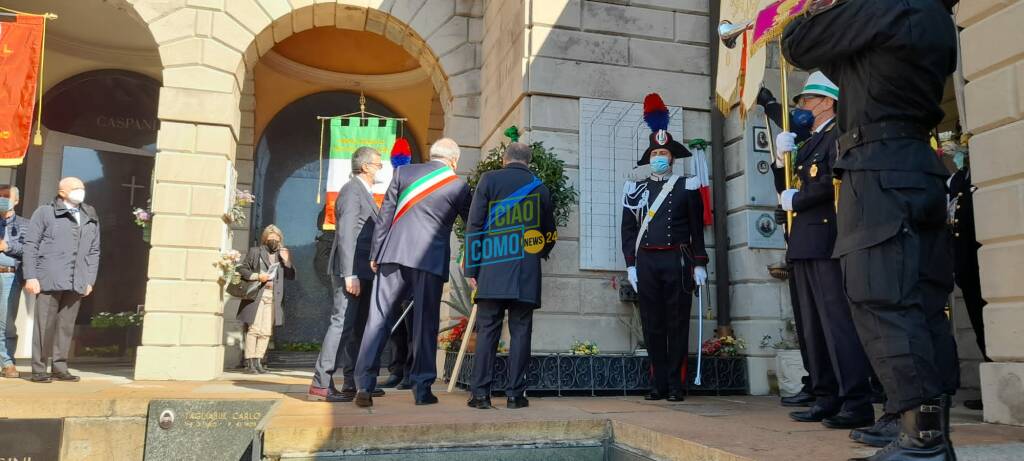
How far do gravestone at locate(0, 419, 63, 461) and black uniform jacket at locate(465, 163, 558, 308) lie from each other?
2592 millimetres

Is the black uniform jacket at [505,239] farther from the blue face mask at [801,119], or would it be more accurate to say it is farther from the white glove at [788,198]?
the blue face mask at [801,119]

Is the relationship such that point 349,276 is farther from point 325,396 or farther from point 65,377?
point 65,377

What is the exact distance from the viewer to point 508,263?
4.70 meters

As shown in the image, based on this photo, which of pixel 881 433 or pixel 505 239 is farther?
pixel 505 239

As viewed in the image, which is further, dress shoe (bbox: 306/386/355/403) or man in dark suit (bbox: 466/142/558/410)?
dress shoe (bbox: 306/386/355/403)

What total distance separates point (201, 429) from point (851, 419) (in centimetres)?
354

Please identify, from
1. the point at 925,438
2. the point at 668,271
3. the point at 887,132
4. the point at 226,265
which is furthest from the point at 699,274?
the point at 226,265

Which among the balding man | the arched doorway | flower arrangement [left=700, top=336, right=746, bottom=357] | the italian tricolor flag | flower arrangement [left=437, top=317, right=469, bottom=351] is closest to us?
flower arrangement [left=700, top=336, right=746, bottom=357]

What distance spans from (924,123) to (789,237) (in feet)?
5.31

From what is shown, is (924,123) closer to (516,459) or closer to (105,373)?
(516,459)

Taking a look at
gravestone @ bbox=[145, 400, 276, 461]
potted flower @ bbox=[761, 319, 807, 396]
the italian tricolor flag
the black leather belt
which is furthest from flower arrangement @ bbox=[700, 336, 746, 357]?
the italian tricolor flag

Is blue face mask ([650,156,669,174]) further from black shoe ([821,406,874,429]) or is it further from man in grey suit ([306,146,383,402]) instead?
black shoe ([821,406,874,429])

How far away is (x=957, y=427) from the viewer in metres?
3.68

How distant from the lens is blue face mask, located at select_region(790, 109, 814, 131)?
198 inches
